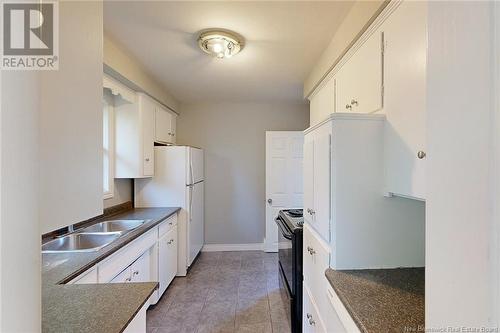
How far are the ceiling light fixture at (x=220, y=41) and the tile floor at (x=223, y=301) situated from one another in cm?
237

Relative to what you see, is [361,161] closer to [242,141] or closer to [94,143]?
[94,143]

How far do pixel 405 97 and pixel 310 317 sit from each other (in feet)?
4.69

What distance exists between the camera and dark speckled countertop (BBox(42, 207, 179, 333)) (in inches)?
33.5

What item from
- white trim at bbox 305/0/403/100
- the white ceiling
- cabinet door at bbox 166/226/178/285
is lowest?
cabinet door at bbox 166/226/178/285

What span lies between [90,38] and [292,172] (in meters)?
3.60

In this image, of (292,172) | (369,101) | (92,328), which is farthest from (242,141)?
(92,328)

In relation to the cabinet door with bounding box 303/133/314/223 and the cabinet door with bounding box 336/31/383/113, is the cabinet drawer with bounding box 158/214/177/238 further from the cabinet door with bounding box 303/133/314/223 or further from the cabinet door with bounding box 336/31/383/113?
the cabinet door with bounding box 336/31/383/113

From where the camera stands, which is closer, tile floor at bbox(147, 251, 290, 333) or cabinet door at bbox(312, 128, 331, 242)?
cabinet door at bbox(312, 128, 331, 242)

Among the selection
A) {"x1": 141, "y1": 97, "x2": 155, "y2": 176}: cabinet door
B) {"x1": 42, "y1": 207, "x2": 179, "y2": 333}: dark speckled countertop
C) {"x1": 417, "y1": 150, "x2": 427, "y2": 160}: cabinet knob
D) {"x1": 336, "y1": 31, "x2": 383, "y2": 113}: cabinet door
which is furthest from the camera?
{"x1": 141, "y1": 97, "x2": 155, "y2": 176}: cabinet door

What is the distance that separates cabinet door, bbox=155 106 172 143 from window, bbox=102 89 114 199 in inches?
25.0

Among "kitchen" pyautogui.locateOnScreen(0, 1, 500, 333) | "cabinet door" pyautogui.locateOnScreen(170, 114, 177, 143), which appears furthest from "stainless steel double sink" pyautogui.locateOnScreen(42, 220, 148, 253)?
"cabinet door" pyautogui.locateOnScreen(170, 114, 177, 143)

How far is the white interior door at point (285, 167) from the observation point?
13.7ft

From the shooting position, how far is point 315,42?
2.18m

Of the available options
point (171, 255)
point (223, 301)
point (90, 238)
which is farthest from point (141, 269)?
point (223, 301)
